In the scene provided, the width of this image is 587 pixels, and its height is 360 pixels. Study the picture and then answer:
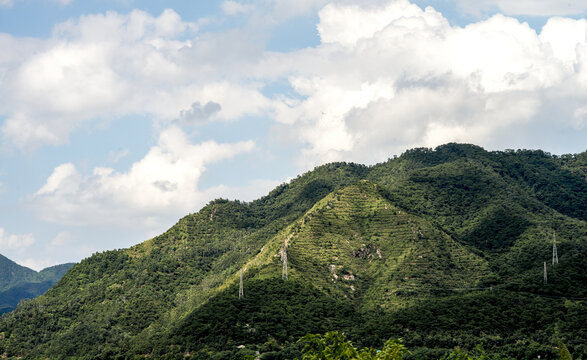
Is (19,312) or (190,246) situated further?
(190,246)

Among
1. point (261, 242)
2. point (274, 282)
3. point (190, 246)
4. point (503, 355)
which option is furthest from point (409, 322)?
point (190, 246)

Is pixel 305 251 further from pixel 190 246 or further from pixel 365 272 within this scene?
pixel 190 246

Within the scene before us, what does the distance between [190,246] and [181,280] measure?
20.8m

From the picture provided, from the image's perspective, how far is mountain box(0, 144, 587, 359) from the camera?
103625 mm

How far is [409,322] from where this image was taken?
107m

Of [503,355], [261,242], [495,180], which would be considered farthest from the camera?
[495,180]

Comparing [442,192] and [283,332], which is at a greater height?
[442,192]

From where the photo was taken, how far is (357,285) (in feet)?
436

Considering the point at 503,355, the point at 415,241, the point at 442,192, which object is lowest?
the point at 503,355

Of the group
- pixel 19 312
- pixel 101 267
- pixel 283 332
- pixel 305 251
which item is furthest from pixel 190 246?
pixel 283 332

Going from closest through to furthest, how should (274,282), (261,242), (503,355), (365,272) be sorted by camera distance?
1. (503,355)
2. (274,282)
3. (365,272)
4. (261,242)

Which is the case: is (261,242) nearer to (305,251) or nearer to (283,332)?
(305,251)

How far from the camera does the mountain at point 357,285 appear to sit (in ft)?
340

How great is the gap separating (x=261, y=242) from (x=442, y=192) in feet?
192
